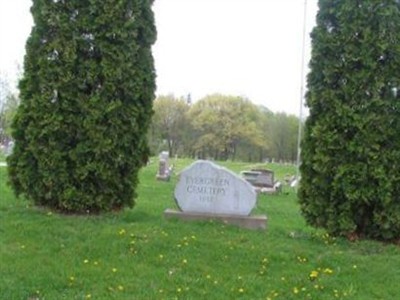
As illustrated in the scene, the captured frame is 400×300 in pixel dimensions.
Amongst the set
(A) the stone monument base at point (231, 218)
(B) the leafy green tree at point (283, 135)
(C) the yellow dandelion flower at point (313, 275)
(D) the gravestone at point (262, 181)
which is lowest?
(C) the yellow dandelion flower at point (313, 275)

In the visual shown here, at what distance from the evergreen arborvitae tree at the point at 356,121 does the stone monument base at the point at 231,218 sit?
1.03 meters

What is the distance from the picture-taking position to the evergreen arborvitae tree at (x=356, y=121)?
8000 millimetres

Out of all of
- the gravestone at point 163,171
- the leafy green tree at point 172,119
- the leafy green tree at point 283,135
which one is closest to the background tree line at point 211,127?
the leafy green tree at point 172,119

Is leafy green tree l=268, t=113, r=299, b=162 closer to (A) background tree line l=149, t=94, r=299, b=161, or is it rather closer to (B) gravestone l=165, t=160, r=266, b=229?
(A) background tree line l=149, t=94, r=299, b=161

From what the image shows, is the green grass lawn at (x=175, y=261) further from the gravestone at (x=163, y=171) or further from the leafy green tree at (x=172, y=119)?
the leafy green tree at (x=172, y=119)

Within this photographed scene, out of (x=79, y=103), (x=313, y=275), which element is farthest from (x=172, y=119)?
(x=313, y=275)

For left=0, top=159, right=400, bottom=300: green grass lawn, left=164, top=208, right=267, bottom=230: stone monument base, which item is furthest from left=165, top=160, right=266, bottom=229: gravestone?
left=0, top=159, right=400, bottom=300: green grass lawn

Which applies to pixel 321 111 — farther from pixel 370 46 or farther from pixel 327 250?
pixel 327 250

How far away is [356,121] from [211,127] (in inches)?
2407

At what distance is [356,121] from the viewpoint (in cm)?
802

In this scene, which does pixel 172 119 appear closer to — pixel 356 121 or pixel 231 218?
pixel 231 218

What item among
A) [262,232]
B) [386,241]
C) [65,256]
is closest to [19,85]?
[65,256]

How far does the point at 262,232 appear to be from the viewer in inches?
340

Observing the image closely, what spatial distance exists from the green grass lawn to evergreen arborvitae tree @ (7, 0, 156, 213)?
21.1 inches
